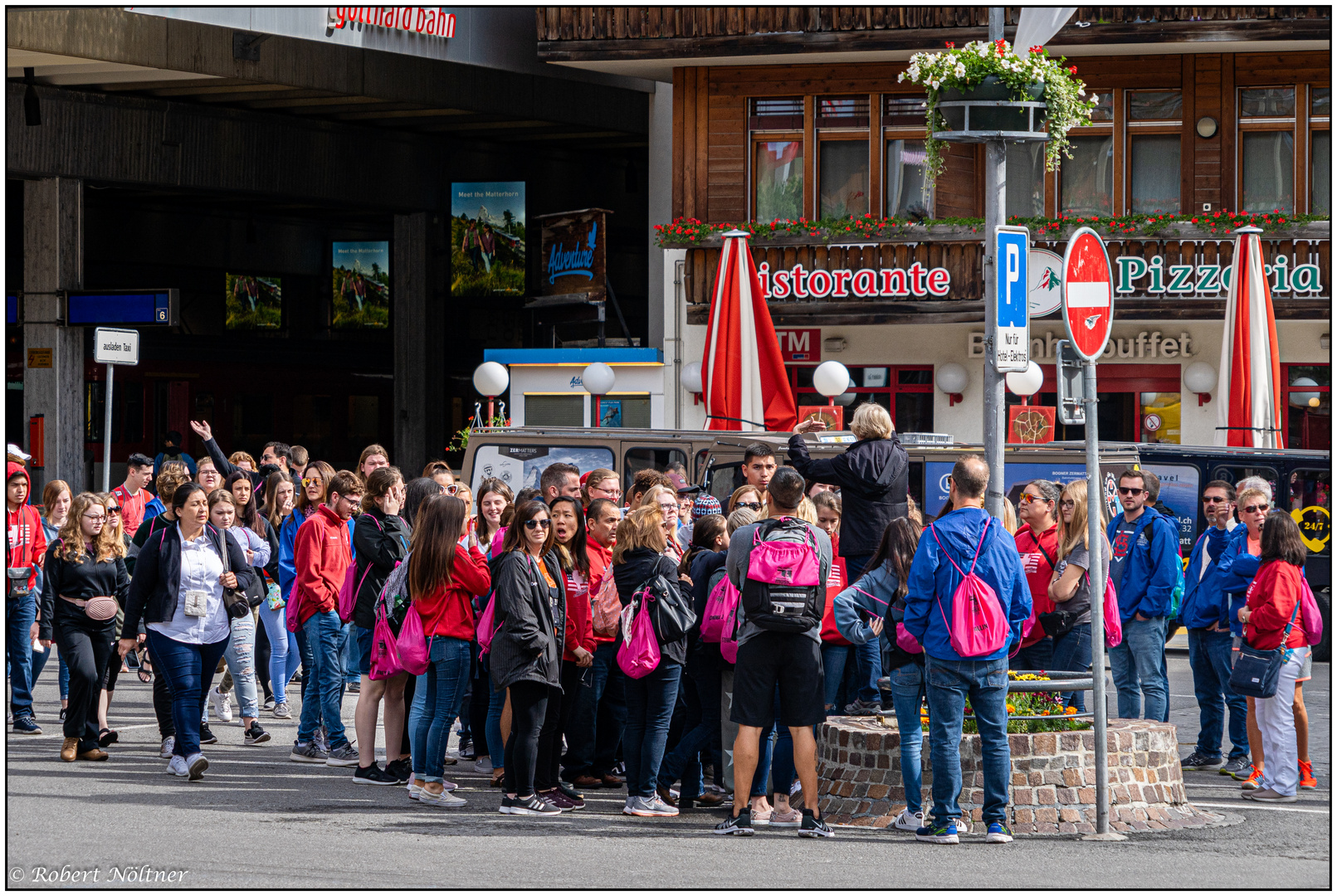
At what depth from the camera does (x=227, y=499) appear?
990cm

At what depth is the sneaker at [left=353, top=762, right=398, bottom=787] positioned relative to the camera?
9.33 m

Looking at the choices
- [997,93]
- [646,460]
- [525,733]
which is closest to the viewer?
[525,733]

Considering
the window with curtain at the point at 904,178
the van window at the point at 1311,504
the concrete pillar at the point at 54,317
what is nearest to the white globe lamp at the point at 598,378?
the window with curtain at the point at 904,178

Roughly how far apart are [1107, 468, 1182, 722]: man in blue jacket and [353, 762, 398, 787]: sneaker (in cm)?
421

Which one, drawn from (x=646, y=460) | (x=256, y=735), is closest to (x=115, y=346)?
(x=646, y=460)

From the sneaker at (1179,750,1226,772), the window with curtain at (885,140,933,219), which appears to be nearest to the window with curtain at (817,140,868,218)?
the window with curtain at (885,140,933,219)

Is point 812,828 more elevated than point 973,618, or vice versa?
point 973,618

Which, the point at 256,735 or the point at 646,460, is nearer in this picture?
the point at 256,735

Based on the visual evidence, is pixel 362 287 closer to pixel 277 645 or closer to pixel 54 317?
pixel 54 317

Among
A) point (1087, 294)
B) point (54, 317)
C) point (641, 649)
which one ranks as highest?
point (54, 317)

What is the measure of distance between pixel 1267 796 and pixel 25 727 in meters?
7.66

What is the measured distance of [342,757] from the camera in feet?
33.0

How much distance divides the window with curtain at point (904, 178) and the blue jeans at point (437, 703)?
14339 mm

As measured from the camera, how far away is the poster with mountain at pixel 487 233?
106ft
